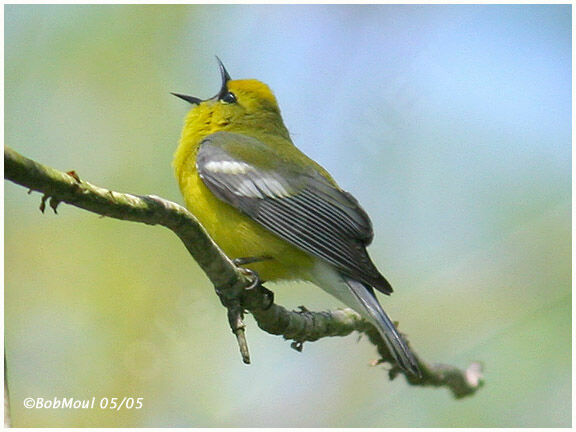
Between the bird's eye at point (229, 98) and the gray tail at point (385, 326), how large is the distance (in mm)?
2132

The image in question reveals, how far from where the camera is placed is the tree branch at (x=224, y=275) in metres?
2.56

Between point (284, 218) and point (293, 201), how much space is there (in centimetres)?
22

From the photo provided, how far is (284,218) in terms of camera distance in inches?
170

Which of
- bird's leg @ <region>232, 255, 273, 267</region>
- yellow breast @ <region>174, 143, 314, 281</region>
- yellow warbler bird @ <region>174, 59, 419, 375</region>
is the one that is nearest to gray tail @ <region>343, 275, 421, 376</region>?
yellow warbler bird @ <region>174, 59, 419, 375</region>

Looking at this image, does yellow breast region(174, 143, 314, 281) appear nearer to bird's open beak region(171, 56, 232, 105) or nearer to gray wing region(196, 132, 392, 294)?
gray wing region(196, 132, 392, 294)

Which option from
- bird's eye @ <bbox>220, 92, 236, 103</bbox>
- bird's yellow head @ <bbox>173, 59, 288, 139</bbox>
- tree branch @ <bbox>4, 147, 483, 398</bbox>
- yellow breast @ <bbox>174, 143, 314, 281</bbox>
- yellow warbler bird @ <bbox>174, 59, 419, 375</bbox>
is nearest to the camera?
tree branch @ <bbox>4, 147, 483, 398</bbox>

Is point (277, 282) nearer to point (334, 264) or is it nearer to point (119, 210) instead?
point (334, 264)

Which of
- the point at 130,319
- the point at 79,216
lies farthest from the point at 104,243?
the point at 130,319

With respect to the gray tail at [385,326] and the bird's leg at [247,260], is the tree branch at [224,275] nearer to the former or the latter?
the bird's leg at [247,260]

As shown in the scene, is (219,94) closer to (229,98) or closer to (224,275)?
(229,98)

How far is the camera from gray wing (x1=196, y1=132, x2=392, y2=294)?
13.8ft

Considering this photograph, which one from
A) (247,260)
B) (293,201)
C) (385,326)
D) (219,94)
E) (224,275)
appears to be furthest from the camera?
(219,94)

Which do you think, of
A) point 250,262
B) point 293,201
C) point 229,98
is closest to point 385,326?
point 250,262

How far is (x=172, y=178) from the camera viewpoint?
5.23 metres
